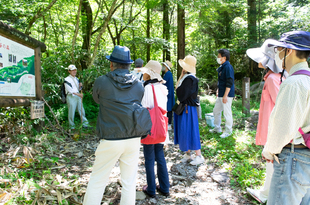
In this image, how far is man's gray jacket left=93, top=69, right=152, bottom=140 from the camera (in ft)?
7.85

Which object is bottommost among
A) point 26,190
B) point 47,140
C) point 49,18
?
point 26,190

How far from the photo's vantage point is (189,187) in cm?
378

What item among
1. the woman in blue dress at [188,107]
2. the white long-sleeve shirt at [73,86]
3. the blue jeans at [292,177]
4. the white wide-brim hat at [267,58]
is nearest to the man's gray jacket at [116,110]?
the blue jeans at [292,177]

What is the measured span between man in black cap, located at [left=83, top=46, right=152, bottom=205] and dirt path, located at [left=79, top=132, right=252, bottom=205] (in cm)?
81

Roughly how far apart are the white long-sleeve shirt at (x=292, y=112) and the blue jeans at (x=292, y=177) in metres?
0.10

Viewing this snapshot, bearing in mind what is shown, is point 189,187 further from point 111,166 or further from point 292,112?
point 292,112

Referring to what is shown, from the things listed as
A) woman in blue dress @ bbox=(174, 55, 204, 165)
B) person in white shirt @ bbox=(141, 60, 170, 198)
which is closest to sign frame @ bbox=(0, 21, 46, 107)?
person in white shirt @ bbox=(141, 60, 170, 198)

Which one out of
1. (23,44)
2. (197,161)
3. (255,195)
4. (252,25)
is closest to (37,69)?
(23,44)

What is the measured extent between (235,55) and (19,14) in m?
14.6

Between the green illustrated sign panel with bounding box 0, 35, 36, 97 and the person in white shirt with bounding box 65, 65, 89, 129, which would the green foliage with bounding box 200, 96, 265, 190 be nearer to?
the person in white shirt with bounding box 65, 65, 89, 129

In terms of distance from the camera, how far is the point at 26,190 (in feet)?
10.1

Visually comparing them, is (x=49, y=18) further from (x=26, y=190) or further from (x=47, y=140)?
(x=26, y=190)

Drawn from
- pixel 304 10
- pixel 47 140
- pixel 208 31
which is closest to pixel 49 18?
pixel 47 140

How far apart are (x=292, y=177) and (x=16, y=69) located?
4939mm
